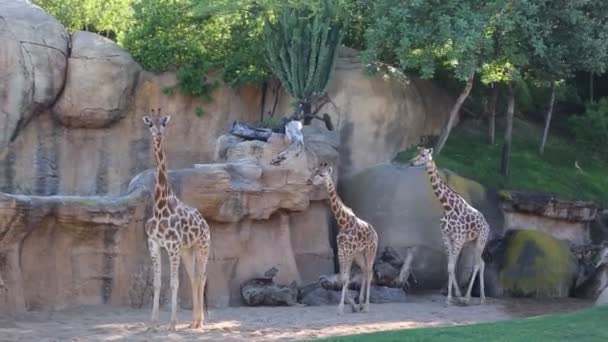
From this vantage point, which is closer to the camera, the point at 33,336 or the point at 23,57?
the point at 33,336

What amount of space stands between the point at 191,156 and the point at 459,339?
10571mm

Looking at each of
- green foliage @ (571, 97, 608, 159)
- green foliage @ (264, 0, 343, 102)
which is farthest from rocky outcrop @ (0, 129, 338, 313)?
green foliage @ (571, 97, 608, 159)

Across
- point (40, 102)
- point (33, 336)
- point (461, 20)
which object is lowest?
point (33, 336)

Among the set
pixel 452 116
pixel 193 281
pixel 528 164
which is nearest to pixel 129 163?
pixel 452 116

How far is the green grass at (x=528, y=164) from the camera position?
877 inches

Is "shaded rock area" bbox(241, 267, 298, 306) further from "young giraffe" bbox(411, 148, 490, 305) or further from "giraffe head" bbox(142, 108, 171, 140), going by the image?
"giraffe head" bbox(142, 108, 171, 140)

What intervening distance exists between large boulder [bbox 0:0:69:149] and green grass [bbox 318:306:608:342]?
31.8 feet

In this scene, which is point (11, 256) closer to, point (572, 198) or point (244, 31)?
point (244, 31)

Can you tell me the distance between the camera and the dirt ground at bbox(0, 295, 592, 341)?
14.3m

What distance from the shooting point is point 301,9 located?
21906 mm

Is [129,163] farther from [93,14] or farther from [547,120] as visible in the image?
[547,120]

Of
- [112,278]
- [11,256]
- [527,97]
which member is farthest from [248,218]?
[527,97]

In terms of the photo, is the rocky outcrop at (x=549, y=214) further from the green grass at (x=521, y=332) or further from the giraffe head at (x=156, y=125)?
the giraffe head at (x=156, y=125)

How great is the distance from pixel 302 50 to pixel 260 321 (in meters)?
7.08
